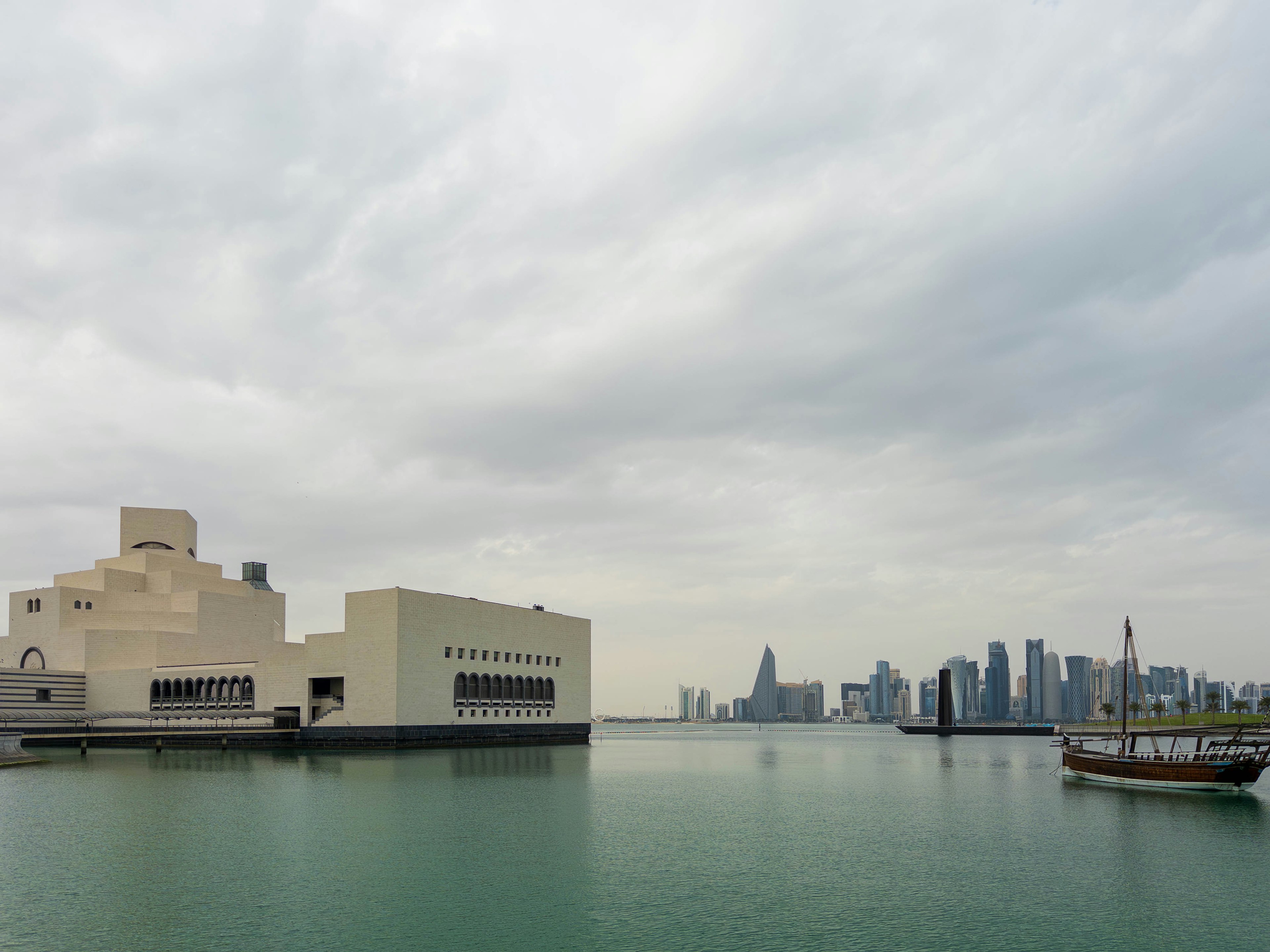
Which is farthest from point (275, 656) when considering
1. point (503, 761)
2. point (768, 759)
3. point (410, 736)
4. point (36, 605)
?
point (768, 759)

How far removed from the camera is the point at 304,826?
39.2 metres

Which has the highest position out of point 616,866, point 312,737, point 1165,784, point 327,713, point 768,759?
point 616,866

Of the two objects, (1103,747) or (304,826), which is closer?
(304,826)

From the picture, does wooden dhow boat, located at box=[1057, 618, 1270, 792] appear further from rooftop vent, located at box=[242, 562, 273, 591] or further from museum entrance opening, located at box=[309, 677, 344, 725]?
rooftop vent, located at box=[242, 562, 273, 591]

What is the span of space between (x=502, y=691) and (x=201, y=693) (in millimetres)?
35632

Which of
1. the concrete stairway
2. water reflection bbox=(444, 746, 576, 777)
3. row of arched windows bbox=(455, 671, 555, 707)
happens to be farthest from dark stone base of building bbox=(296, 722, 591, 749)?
row of arched windows bbox=(455, 671, 555, 707)

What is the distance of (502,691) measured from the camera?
363 feet

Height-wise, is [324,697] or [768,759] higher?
[324,697]

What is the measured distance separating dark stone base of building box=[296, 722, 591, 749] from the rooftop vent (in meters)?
50.2

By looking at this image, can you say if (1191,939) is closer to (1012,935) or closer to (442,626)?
(1012,935)

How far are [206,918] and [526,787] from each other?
1340 inches

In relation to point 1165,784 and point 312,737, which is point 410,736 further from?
point 1165,784

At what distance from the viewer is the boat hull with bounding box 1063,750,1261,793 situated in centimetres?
5403

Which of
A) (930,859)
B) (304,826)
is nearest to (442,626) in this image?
(304,826)
